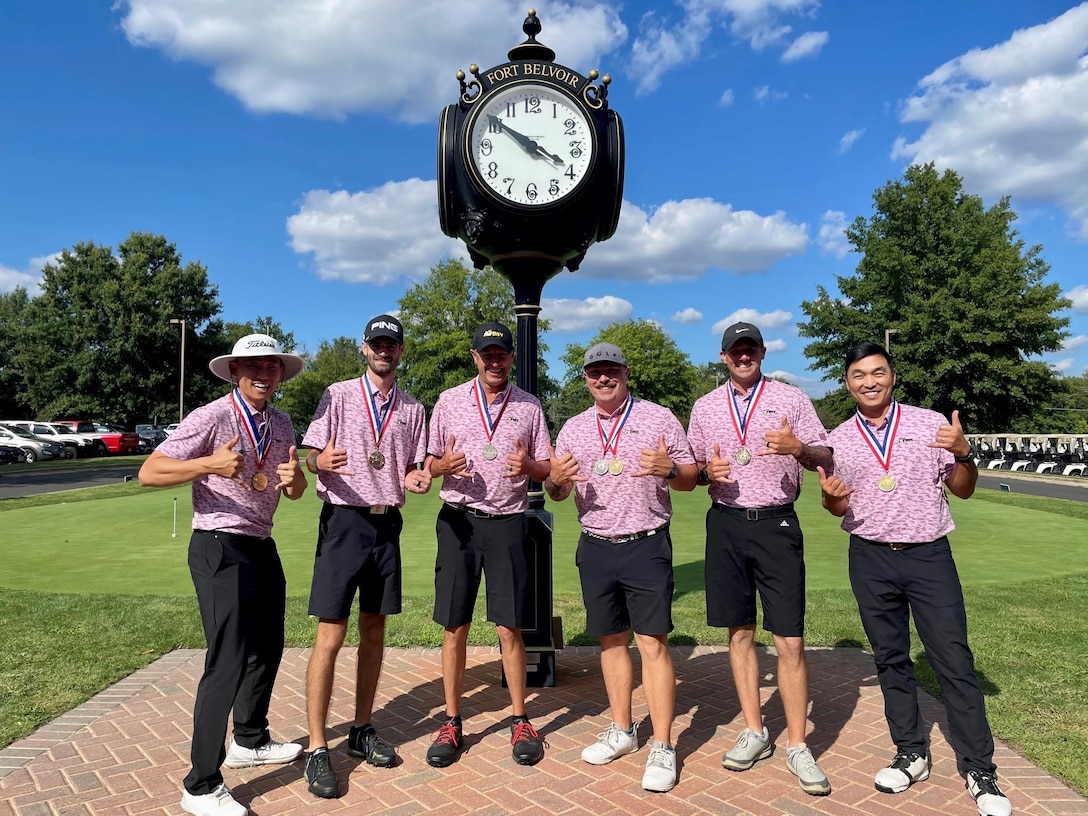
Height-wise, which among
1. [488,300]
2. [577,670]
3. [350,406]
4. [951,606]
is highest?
→ [488,300]

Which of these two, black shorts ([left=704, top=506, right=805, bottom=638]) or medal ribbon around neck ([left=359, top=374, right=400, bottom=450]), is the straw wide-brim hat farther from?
black shorts ([left=704, top=506, right=805, bottom=638])

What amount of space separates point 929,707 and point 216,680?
13.2 feet

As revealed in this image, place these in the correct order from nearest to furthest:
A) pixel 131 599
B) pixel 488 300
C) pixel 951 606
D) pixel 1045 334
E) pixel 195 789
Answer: pixel 195 789
pixel 951 606
pixel 131 599
pixel 1045 334
pixel 488 300

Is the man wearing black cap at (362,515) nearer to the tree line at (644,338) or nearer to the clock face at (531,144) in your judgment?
the clock face at (531,144)

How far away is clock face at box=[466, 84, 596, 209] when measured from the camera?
500cm

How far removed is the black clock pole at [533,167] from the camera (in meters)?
4.98

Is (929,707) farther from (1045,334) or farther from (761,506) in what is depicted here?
(1045,334)

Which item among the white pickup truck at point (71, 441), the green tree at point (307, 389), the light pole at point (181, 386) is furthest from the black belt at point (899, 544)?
the green tree at point (307, 389)

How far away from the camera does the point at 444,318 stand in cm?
5147

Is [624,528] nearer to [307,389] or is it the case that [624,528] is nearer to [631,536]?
[631,536]

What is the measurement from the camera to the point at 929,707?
4.61 m

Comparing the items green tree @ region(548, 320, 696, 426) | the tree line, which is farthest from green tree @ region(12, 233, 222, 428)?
green tree @ region(548, 320, 696, 426)

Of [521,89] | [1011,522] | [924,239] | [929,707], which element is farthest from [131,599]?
[924,239]

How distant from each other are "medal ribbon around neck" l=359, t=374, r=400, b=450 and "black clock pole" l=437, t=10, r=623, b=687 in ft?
4.03
